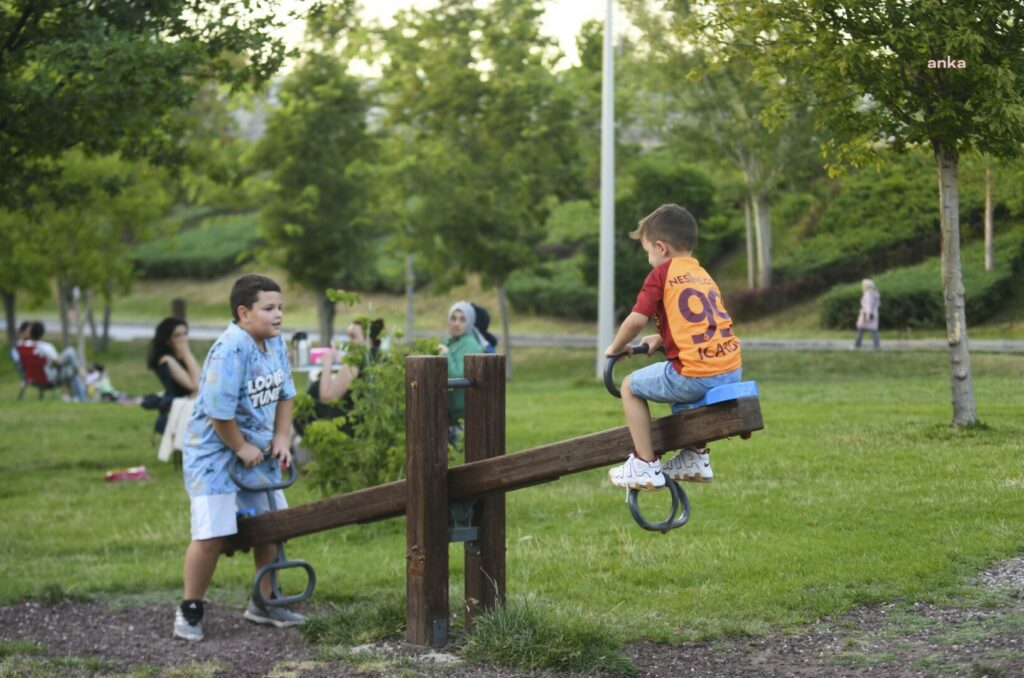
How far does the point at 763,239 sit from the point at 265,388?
2095 cm

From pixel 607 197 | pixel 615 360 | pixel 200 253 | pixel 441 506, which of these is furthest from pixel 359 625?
pixel 200 253

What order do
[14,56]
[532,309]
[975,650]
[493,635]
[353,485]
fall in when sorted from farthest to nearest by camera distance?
[532,309], [14,56], [353,485], [493,635], [975,650]

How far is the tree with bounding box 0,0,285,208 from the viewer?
10.3m

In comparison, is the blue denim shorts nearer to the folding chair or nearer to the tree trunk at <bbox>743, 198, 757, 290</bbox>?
the folding chair

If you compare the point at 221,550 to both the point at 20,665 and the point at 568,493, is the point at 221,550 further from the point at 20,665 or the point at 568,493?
the point at 568,493

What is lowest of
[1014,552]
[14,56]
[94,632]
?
[94,632]

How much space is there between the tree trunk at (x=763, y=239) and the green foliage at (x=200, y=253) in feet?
107

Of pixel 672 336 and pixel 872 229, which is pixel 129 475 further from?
pixel 872 229

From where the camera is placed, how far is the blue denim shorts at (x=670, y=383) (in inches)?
197

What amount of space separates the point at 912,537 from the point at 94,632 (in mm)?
4530

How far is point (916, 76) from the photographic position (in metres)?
9.73

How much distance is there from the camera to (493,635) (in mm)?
5762

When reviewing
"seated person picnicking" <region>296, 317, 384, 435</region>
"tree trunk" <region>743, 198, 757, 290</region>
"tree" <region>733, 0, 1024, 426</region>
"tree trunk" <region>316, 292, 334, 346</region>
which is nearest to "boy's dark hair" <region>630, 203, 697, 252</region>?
"seated person picnicking" <region>296, 317, 384, 435</region>

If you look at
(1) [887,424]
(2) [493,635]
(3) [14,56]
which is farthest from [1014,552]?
(3) [14,56]
